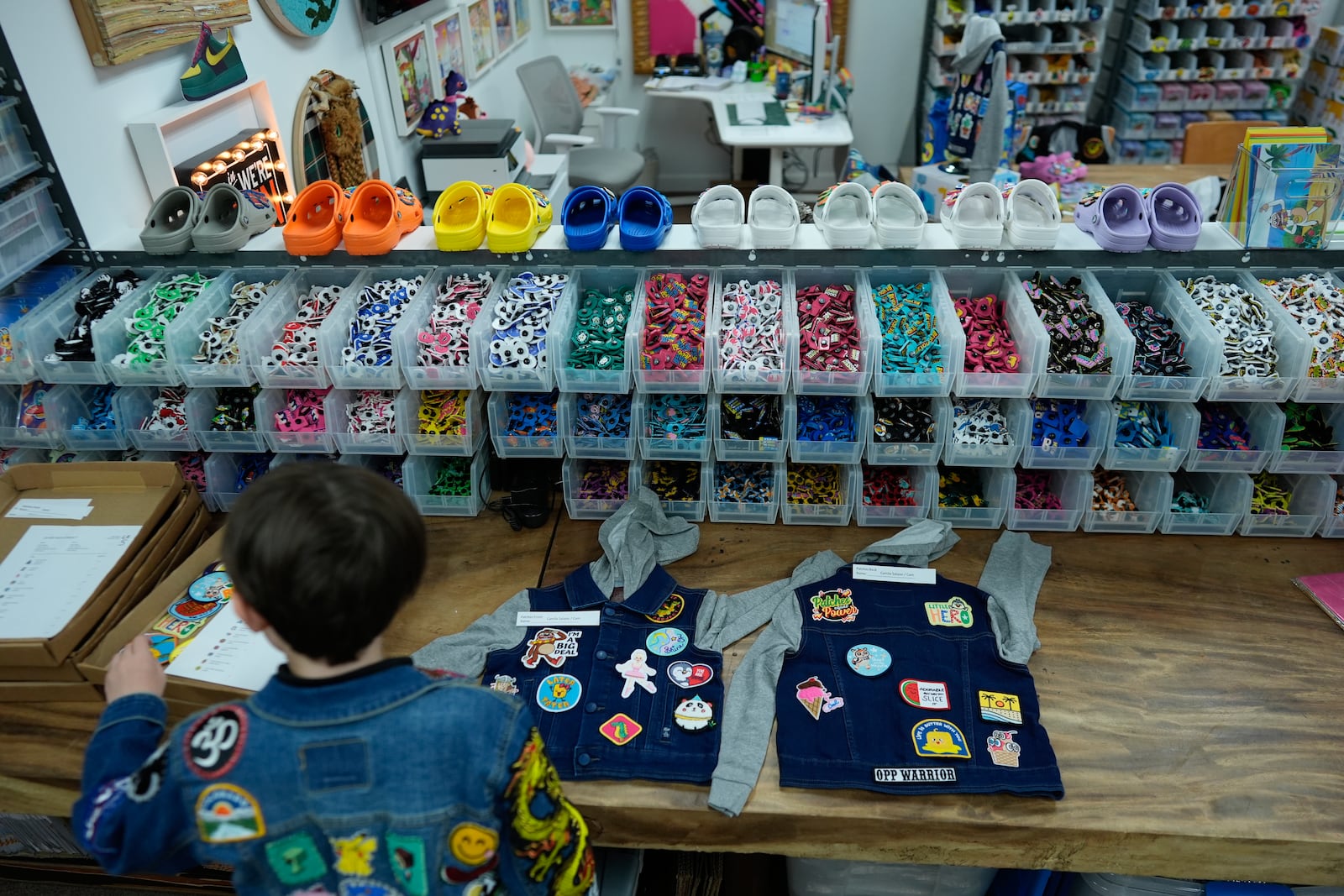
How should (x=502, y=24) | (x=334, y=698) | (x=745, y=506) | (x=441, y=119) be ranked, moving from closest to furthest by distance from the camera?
(x=334, y=698), (x=745, y=506), (x=441, y=119), (x=502, y=24)

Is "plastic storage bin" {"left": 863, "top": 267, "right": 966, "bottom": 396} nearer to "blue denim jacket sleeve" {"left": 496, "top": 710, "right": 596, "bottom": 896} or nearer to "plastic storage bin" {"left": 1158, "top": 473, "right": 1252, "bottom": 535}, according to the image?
"plastic storage bin" {"left": 1158, "top": 473, "right": 1252, "bottom": 535}

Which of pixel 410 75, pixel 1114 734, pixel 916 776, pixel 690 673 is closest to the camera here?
pixel 916 776

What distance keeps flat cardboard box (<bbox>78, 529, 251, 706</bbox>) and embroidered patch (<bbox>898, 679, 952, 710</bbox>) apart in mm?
1400

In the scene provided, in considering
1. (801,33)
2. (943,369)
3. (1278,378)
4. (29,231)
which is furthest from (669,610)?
(801,33)

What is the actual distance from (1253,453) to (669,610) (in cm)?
150

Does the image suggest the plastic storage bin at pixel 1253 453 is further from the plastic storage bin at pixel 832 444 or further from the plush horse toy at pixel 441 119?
the plush horse toy at pixel 441 119

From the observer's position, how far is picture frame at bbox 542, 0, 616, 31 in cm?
647

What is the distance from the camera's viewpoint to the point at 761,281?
2371 millimetres

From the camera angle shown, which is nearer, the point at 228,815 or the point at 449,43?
the point at 228,815

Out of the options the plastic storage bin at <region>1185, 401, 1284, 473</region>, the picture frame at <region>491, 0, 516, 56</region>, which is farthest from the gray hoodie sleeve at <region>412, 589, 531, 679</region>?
the picture frame at <region>491, 0, 516, 56</region>

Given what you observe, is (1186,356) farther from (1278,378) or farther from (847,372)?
(847,372)

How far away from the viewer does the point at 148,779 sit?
1.14 meters

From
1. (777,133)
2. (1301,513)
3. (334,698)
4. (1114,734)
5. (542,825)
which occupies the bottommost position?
(1114,734)

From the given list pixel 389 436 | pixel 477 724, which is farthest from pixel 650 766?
pixel 389 436
